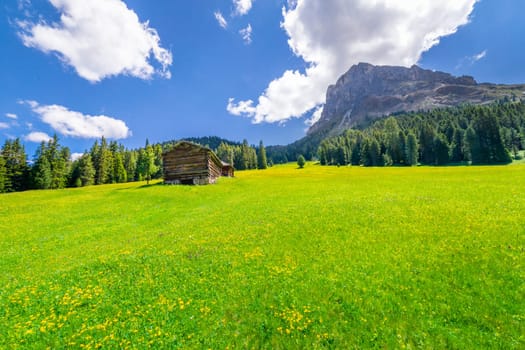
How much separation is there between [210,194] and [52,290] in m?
23.6

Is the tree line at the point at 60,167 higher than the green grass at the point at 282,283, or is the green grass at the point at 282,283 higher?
the tree line at the point at 60,167

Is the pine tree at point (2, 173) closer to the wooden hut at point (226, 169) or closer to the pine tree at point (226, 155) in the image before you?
the wooden hut at point (226, 169)

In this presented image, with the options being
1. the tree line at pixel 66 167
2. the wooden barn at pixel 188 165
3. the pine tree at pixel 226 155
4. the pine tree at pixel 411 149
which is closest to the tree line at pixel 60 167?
the tree line at pixel 66 167

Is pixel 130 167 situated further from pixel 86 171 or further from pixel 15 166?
pixel 15 166

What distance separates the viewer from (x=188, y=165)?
43.1 m

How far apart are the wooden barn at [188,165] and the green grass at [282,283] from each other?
24.7 metres

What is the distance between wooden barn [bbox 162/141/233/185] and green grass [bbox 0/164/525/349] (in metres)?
24.7

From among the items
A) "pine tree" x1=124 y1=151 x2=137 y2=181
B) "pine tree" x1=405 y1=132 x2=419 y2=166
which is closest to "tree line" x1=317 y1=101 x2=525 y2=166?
"pine tree" x1=405 y1=132 x2=419 y2=166

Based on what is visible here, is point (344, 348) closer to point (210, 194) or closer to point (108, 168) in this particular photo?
point (210, 194)

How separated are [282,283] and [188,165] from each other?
38038 mm

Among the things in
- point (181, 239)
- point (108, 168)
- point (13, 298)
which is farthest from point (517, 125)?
point (108, 168)

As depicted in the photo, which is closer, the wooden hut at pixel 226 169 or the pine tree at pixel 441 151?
the wooden hut at pixel 226 169

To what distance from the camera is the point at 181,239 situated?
49.0 feet

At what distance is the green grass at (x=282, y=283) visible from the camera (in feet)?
22.1
